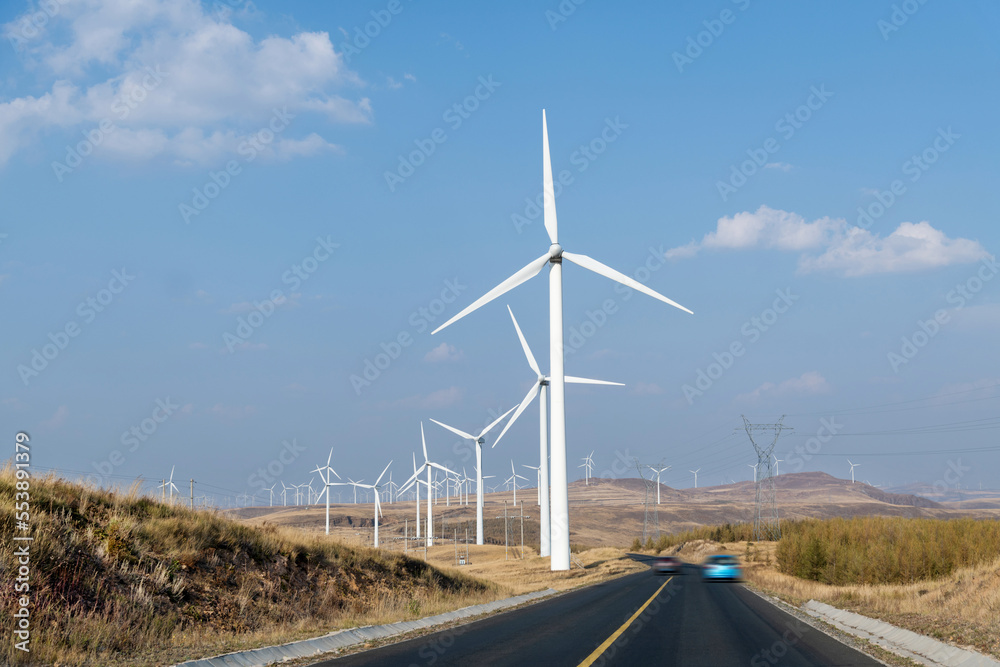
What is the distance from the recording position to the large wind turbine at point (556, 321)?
50.8 meters

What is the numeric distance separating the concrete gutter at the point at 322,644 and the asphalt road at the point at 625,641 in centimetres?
99

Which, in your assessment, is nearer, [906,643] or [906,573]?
[906,643]

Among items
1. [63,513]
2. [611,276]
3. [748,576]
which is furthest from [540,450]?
[63,513]

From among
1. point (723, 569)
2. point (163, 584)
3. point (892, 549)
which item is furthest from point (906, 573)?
point (163, 584)

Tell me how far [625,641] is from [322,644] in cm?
673

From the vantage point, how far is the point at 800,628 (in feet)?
71.7

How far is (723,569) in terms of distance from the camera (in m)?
54.2

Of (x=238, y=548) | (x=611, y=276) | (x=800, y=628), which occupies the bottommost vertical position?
(x=800, y=628)

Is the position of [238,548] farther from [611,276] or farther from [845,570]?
[845,570]

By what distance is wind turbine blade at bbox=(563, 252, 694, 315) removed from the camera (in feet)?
157

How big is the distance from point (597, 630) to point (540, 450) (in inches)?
2268

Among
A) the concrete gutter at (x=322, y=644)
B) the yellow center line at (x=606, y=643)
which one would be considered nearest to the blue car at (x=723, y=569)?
the yellow center line at (x=606, y=643)

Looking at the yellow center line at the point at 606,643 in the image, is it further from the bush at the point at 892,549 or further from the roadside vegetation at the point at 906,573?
the bush at the point at 892,549

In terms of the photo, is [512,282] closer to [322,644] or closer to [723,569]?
[723,569]
